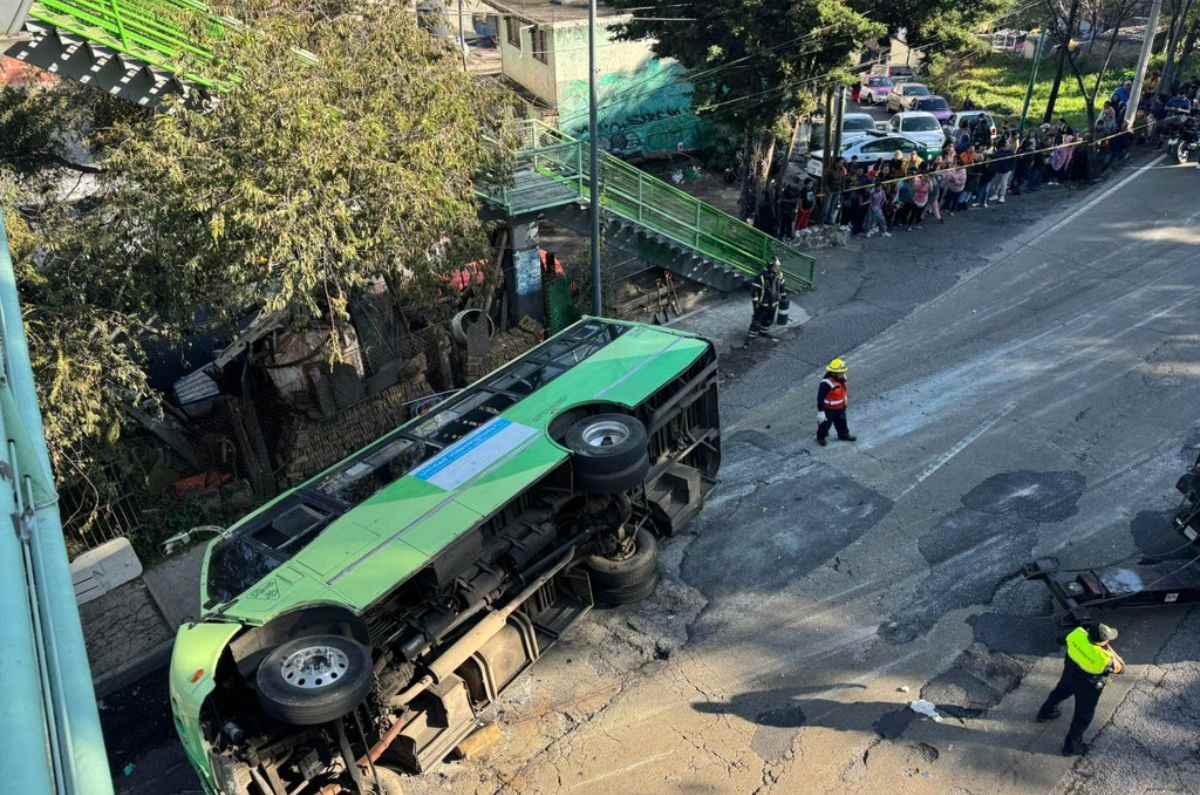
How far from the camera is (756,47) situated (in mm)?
15922

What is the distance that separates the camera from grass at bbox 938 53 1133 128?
1155 inches

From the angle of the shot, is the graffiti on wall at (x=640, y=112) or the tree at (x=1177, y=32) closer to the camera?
the tree at (x=1177, y=32)

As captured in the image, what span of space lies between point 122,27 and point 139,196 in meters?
2.12

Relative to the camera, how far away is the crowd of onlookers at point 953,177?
18.9m

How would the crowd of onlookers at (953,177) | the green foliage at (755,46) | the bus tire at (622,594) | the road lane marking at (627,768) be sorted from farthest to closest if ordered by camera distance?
the crowd of onlookers at (953,177), the green foliage at (755,46), the bus tire at (622,594), the road lane marking at (627,768)

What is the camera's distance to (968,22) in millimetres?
17109

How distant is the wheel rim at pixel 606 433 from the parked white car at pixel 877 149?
15.9 meters

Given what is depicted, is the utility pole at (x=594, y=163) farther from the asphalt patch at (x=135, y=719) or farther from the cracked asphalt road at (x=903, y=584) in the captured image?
the asphalt patch at (x=135, y=719)

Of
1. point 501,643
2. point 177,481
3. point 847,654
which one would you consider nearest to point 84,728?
point 501,643

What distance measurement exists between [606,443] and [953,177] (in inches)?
569

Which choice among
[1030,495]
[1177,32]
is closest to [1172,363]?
[1030,495]

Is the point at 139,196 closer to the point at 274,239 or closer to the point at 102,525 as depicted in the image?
the point at 274,239

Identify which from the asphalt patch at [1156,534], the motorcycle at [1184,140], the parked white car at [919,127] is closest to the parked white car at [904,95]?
the parked white car at [919,127]

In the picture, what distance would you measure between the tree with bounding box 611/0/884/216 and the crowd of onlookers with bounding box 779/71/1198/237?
7.24 ft
